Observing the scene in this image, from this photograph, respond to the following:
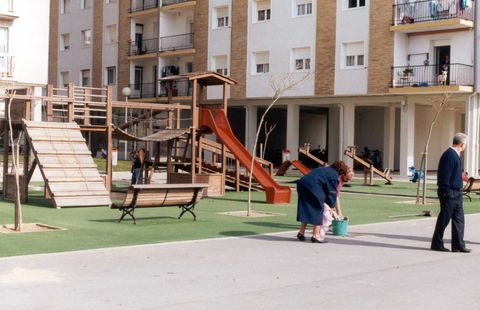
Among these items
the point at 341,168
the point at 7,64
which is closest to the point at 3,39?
the point at 7,64

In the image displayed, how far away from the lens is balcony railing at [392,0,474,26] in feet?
113

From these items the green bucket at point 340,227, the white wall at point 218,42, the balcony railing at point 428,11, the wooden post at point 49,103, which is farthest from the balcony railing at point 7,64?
the green bucket at point 340,227

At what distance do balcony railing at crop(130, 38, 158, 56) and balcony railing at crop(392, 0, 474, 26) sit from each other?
17.4 metres

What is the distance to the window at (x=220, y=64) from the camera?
43.2 meters

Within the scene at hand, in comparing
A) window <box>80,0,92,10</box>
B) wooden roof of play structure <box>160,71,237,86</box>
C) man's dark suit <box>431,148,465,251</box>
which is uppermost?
window <box>80,0,92,10</box>

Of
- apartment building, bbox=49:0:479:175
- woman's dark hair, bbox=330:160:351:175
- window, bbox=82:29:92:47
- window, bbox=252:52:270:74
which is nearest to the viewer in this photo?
woman's dark hair, bbox=330:160:351:175

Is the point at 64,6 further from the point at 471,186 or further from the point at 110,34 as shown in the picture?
the point at 471,186

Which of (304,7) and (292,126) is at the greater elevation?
(304,7)

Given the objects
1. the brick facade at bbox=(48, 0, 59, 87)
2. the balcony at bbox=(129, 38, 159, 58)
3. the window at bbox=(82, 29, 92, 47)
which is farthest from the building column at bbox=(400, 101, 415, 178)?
the brick facade at bbox=(48, 0, 59, 87)

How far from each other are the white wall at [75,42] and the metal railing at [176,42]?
695 centimetres

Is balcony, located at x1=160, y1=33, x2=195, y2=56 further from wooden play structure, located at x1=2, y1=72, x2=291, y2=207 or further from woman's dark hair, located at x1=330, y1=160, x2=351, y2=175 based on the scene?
woman's dark hair, located at x1=330, y1=160, x2=351, y2=175

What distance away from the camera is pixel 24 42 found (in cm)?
3509

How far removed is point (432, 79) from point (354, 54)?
13.7 feet

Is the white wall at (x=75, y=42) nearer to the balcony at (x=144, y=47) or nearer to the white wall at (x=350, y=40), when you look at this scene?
the balcony at (x=144, y=47)
